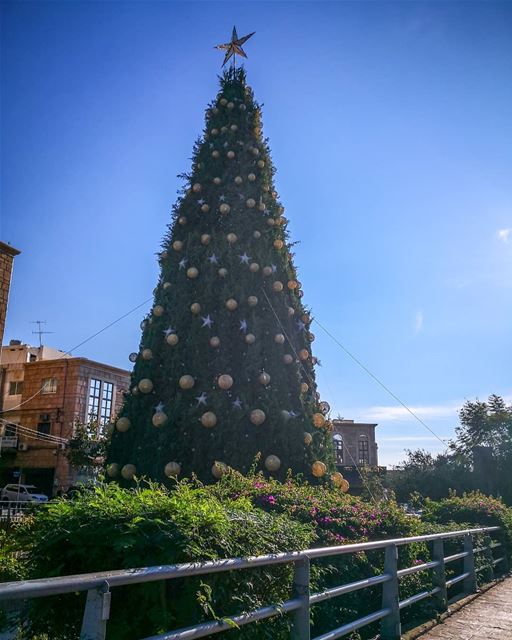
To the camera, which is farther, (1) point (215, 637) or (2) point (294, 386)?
(2) point (294, 386)

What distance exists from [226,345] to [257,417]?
153 cm

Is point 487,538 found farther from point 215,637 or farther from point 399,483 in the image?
point 399,483

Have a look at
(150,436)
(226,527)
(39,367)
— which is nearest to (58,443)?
(39,367)

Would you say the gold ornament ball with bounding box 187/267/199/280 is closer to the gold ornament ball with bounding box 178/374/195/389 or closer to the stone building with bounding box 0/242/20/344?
the gold ornament ball with bounding box 178/374/195/389

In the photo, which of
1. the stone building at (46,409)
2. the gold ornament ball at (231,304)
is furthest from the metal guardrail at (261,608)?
the stone building at (46,409)

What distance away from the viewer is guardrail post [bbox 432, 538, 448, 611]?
20.2 feet

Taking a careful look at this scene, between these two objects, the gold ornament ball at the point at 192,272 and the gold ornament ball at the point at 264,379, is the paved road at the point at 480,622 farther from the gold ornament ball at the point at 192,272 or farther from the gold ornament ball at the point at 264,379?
the gold ornament ball at the point at 192,272

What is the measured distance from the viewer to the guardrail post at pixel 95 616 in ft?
6.49

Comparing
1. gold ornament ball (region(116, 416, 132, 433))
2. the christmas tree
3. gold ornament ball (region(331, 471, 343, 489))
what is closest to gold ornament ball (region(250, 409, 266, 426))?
the christmas tree

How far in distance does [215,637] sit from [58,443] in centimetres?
3385

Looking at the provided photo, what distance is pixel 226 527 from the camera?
117 inches

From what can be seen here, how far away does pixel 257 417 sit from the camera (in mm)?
8148

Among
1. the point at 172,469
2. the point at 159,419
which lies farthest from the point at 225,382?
the point at 172,469

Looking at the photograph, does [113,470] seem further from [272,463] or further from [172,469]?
[272,463]
